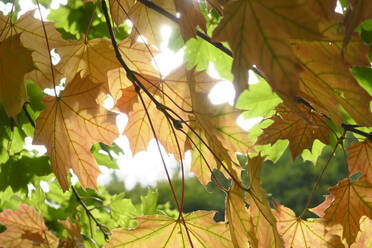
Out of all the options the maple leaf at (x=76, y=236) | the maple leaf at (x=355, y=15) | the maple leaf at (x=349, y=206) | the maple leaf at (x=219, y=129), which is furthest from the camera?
the maple leaf at (x=76, y=236)

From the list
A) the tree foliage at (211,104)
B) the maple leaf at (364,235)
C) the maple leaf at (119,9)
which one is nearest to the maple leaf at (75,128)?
the tree foliage at (211,104)

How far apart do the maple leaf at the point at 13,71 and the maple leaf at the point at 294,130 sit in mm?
602

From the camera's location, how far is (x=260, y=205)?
Result: 2.55 ft

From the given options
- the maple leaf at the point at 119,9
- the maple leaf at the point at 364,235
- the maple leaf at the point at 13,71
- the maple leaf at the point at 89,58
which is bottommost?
the maple leaf at the point at 364,235

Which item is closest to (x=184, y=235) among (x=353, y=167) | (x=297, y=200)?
(x=353, y=167)

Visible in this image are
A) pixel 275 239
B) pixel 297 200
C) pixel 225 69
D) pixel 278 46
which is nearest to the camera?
pixel 278 46

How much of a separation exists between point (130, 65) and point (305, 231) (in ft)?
2.16

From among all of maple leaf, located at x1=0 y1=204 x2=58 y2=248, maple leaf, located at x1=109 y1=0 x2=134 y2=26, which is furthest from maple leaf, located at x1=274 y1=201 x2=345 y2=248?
maple leaf, located at x1=0 y1=204 x2=58 y2=248

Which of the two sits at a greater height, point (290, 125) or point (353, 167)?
point (290, 125)

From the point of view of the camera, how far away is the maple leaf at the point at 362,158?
3.17 ft

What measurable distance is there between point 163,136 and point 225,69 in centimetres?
56

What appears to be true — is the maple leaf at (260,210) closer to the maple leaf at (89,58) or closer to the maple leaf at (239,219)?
the maple leaf at (239,219)

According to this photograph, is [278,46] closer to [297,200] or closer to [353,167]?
[353,167]

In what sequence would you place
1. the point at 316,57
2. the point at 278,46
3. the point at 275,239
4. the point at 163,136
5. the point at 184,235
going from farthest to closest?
1. the point at 163,136
2. the point at 184,235
3. the point at 275,239
4. the point at 316,57
5. the point at 278,46
